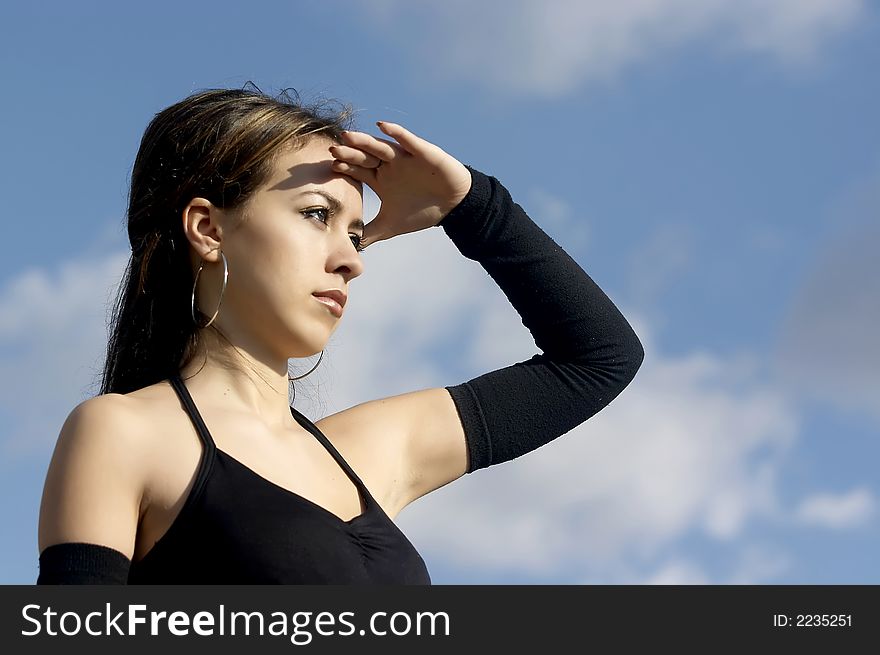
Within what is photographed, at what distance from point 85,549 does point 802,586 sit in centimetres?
228

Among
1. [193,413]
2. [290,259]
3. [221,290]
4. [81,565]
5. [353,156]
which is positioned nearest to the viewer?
[81,565]

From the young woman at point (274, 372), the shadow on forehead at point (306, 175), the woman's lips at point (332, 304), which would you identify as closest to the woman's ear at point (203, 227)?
the young woman at point (274, 372)

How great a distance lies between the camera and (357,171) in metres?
4.07

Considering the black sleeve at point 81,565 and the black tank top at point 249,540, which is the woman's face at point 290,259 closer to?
the black tank top at point 249,540

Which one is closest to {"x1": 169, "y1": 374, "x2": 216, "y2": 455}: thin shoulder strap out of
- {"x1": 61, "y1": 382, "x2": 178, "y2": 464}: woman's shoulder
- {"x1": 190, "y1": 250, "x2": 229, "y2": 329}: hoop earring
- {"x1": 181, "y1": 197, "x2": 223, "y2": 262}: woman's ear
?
{"x1": 61, "y1": 382, "x2": 178, "y2": 464}: woman's shoulder

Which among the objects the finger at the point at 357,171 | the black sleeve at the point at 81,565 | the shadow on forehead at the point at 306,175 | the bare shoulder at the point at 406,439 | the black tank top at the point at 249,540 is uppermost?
the finger at the point at 357,171

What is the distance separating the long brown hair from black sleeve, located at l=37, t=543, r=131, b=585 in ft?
2.58

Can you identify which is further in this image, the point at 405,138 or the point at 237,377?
the point at 405,138

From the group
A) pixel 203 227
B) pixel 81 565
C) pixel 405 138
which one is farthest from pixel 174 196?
pixel 81 565

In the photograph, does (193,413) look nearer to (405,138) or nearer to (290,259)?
(290,259)

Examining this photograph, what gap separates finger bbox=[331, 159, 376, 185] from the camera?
396 centimetres

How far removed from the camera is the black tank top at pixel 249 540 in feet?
10.7

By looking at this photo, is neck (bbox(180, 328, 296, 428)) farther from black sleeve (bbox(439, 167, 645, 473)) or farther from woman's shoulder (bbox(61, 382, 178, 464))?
black sleeve (bbox(439, 167, 645, 473))

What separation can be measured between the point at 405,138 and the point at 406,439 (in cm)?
109
